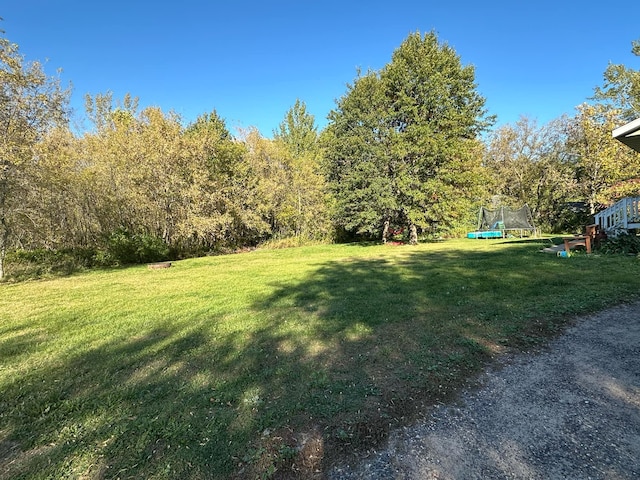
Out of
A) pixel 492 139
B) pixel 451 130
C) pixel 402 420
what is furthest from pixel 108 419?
pixel 492 139

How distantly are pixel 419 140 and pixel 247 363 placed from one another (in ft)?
48.9

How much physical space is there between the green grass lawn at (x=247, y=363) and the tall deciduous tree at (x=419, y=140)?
10.0 m

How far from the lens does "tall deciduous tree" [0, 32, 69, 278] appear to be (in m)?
7.95

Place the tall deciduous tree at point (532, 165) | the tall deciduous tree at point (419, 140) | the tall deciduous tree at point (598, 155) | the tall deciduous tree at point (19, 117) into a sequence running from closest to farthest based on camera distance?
the tall deciduous tree at point (19, 117) → the tall deciduous tree at point (419, 140) → the tall deciduous tree at point (598, 155) → the tall deciduous tree at point (532, 165)

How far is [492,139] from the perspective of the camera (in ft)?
84.1

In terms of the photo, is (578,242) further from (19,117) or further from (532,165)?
(532,165)

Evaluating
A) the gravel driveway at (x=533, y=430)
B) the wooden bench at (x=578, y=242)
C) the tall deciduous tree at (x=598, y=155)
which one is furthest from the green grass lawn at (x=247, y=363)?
the tall deciduous tree at (x=598, y=155)

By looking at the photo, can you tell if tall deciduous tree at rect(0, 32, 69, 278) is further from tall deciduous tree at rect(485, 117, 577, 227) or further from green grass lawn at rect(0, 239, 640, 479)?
tall deciduous tree at rect(485, 117, 577, 227)

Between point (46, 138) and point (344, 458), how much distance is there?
11902 millimetres

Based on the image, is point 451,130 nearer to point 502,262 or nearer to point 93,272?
point 502,262

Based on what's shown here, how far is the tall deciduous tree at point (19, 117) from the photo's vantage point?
313 inches

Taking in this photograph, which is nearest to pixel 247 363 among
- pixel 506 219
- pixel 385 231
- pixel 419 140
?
pixel 419 140

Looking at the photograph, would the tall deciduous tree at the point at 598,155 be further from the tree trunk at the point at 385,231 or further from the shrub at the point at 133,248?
the shrub at the point at 133,248

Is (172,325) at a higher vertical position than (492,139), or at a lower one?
lower
